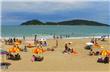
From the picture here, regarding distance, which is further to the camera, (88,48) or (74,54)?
(88,48)

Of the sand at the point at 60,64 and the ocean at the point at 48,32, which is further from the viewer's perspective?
the ocean at the point at 48,32

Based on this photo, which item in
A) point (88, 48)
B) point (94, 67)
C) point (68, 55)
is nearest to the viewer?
point (94, 67)

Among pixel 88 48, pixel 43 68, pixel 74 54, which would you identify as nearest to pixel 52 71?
pixel 43 68

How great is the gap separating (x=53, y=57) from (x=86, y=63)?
404 cm

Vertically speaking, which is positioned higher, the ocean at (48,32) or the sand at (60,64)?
the sand at (60,64)

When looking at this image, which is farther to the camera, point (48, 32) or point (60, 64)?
point (48, 32)

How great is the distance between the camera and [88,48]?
35094 millimetres

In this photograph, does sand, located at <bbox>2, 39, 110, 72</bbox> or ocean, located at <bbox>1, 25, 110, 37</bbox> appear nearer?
sand, located at <bbox>2, 39, 110, 72</bbox>

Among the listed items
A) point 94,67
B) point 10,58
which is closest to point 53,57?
point 10,58

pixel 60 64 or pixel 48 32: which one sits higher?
pixel 60 64

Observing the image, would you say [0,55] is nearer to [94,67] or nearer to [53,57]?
[53,57]

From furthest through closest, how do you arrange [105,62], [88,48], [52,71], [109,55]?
[88,48] < [109,55] < [105,62] < [52,71]

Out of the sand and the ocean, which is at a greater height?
the sand

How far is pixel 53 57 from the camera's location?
28.7m
